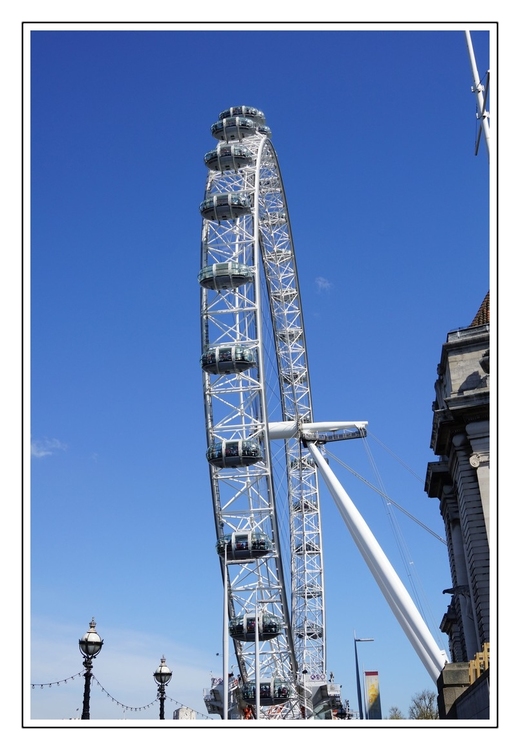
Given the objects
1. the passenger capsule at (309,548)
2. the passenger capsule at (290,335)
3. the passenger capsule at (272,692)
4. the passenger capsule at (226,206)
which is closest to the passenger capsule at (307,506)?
the passenger capsule at (309,548)

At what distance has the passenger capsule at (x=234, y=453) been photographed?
49.9 meters

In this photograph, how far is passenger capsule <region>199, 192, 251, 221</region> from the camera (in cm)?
5422

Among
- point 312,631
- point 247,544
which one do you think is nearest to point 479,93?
point 247,544

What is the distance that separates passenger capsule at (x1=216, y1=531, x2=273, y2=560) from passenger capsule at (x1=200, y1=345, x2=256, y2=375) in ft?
32.6

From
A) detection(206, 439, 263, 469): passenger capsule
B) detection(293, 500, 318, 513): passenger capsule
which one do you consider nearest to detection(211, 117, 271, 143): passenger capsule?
detection(206, 439, 263, 469): passenger capsule

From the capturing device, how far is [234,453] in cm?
5003

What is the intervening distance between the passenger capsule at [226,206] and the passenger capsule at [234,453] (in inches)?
591

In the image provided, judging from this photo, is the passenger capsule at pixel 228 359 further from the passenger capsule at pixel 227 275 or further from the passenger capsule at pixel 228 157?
the passenger capsule at pixel 228 157

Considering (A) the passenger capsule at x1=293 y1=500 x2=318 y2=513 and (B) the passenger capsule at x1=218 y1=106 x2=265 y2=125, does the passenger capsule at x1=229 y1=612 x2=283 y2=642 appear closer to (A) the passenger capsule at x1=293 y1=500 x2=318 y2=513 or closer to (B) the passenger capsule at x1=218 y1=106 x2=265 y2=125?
(A) the passenger capsule at x1=293 y1=500 x2=318 y2=513

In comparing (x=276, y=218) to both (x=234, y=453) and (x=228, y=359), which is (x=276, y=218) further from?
(x=234, y=453)

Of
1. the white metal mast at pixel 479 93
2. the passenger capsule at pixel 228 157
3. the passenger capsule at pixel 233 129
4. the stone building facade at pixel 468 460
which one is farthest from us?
the passenger capsule at pixel 233 129

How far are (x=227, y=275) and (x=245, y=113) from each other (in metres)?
16.4
